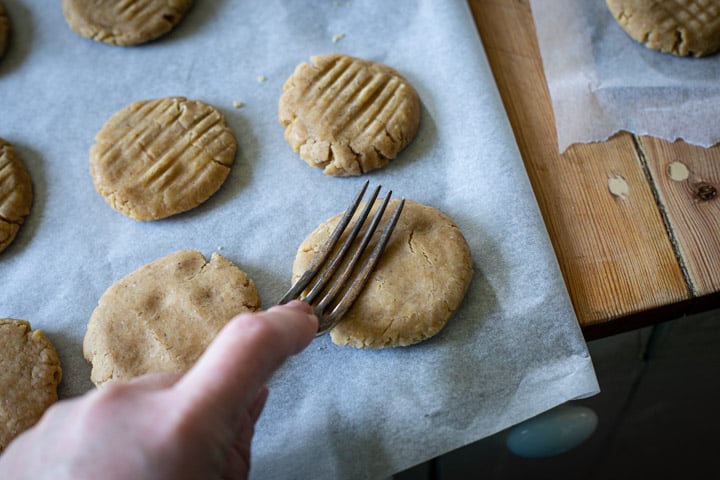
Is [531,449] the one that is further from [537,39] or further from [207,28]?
[207,28]

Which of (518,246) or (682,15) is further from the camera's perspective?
(682,15)

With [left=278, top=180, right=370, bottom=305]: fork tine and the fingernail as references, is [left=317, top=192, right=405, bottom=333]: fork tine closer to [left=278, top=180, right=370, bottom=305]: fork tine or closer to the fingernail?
[left=278, top=180, right=370, bottom=305]: fork tine

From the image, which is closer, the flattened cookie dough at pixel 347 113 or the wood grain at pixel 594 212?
the wood grain at pixel 594 212

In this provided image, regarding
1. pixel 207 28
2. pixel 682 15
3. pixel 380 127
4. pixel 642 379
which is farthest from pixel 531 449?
pixel 207 28

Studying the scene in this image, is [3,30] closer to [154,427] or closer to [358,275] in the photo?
[358,275]

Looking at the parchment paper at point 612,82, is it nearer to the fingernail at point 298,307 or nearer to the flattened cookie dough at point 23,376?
the fingernail at point 298,307

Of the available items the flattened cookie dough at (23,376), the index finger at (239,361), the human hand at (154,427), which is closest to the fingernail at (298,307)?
the index finger at (239,361)

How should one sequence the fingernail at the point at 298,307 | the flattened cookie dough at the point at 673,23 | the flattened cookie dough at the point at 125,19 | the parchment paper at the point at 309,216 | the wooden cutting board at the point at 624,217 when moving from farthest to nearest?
the flattened cookie dough at the point at 125,19 → the flattened cookie dough at the point at 673,23 → the wooden cutting board at the point at 624,217 → the parchment paper at the point at 309,216 → the fingernail at the point at 298,307

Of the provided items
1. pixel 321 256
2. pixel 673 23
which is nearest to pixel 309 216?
pixel 321 256
